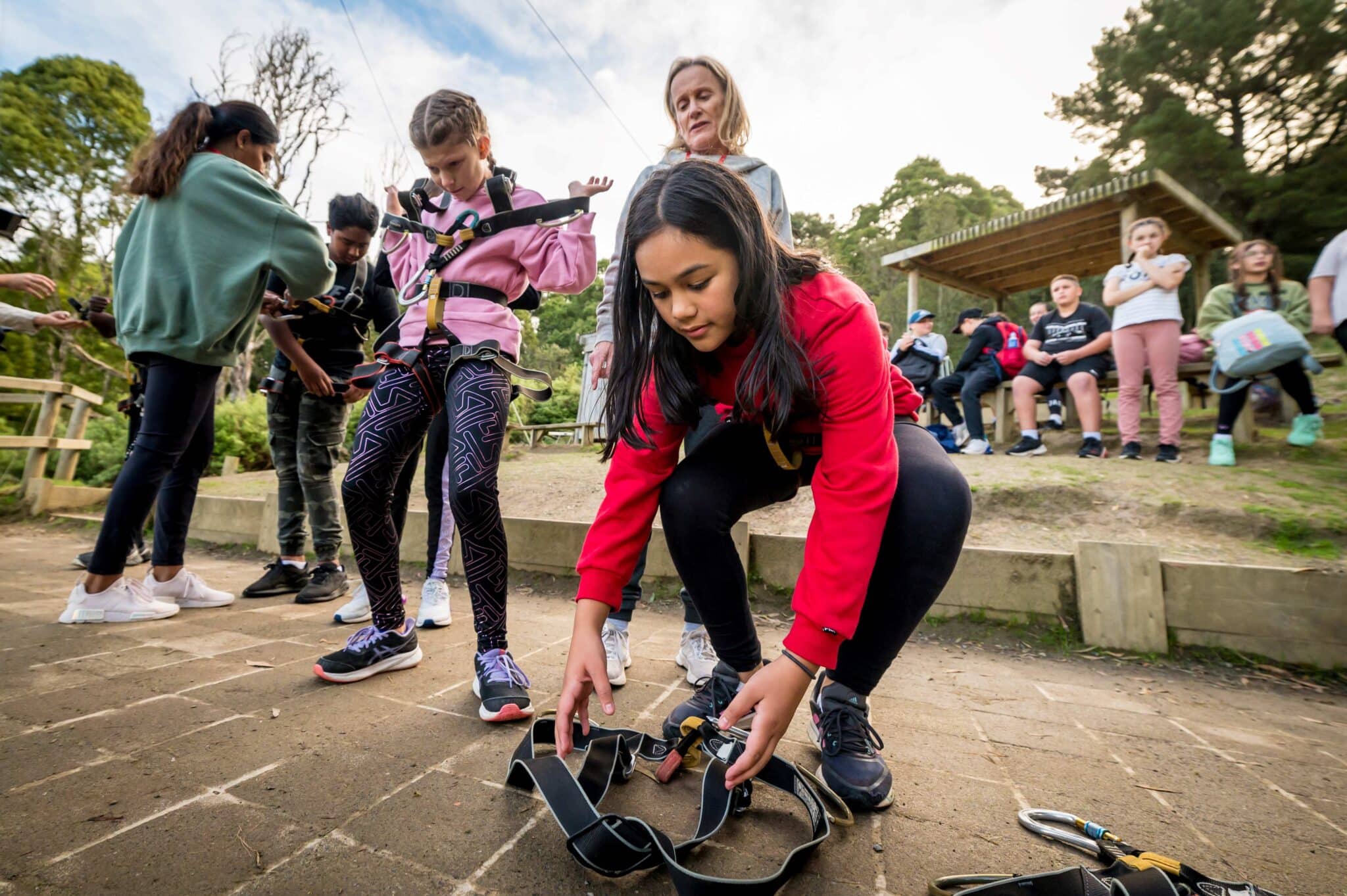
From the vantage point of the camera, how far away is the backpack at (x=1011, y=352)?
17.7 feet

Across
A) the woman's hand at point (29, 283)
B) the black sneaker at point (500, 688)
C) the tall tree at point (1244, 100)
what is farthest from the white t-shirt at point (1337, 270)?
the tall tree at point (1244, 100)

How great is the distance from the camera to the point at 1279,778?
136cm

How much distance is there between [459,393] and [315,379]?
1.43 metres

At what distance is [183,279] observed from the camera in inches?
90.4

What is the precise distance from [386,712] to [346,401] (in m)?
1.98

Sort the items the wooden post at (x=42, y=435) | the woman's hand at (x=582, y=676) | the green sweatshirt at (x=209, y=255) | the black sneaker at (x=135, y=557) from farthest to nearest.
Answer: the wooden post at (x=42, y=435), the black sneaker at (x=135, y=557), the green sweatshirt at (x=209, y=255), the woman's hand at (x=582, y=676)

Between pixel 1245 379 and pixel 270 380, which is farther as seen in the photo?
pixel 1245 379

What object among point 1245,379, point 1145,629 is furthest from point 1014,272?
point 1145,629

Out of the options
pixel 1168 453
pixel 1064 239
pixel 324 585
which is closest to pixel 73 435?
pixel 324 585

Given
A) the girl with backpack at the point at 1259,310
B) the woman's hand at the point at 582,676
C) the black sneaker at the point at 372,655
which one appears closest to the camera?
the woman's hand at the point at 582,676

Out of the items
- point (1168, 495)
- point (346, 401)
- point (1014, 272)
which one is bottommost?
point (1168, 495)

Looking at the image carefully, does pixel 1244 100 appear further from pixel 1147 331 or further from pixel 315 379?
pixel 315 379

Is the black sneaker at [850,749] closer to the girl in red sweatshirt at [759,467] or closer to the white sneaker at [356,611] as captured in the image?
the girl in red sweatshirt at [759,467]

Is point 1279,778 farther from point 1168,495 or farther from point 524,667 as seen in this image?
point 1168,495
